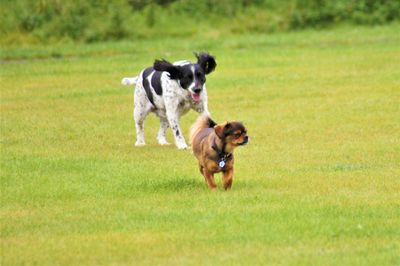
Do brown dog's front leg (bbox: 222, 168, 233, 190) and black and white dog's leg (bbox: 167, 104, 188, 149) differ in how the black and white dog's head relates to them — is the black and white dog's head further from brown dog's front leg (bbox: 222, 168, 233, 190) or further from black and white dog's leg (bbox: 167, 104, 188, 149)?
brown dog's front leg (bbox: 222, 168, 233, 190)

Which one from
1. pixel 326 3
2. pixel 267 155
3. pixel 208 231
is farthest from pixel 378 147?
pixel 326 3

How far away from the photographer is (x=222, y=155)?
11.9 metres

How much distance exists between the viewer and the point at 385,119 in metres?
19.2

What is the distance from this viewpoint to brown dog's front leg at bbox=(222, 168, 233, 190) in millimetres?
12195

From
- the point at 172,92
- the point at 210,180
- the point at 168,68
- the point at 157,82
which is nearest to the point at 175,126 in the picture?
the point at 172,92

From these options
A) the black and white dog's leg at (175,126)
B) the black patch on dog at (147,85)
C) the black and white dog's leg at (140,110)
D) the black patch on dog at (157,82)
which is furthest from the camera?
the black and white dog's leg at (140,110)

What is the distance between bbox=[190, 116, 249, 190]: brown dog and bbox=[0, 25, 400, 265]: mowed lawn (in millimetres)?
247

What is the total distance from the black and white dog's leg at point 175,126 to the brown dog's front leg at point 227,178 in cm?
→ 445

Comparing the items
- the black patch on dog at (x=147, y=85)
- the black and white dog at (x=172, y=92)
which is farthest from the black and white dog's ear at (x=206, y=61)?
the black patch on dog at (x=147, y=85)

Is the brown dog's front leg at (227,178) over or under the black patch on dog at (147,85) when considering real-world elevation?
over

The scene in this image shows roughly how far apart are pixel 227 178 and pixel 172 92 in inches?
186

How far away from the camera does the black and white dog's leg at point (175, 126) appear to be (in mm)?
16797

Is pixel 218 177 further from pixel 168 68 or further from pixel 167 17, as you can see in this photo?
pixel 167 17

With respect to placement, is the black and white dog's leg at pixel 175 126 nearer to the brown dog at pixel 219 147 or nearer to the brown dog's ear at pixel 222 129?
the brown dog at pixel 219 147
